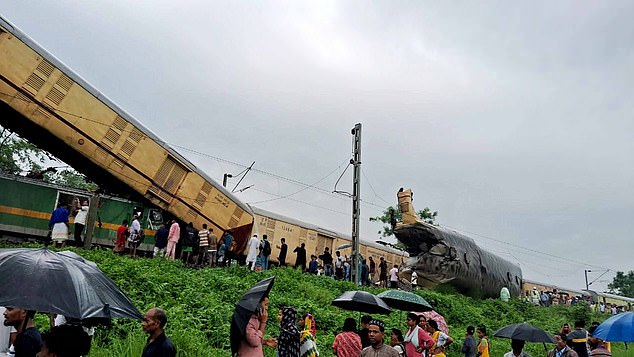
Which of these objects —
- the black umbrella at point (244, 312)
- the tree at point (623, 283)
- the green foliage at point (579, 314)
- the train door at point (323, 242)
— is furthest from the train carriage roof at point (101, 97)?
the tree at point (623, 283)

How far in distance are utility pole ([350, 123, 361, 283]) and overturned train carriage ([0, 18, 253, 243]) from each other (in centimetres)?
467

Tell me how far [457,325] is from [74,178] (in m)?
34.7

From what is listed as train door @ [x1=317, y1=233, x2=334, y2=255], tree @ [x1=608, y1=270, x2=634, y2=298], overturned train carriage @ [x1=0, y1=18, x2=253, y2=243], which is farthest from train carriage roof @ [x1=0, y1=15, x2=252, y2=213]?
tree @ [x1=608, y1=270, x2=634, y2=298]

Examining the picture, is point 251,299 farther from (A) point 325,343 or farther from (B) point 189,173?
(B) point 189,173

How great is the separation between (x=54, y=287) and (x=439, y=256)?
68.9 feet

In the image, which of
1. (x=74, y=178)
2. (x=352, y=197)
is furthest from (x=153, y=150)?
(x=74, y=178)

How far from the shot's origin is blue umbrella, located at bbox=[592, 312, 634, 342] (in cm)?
759

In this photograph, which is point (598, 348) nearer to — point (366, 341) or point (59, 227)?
point (366, 341)

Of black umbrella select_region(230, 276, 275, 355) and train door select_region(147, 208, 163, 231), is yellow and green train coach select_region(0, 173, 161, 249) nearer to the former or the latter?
train door select_region(147, 208, 163, 231)

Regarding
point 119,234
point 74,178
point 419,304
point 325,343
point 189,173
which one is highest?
point 74,178

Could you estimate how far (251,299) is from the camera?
16.2 ft

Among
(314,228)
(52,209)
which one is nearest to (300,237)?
(314,228)

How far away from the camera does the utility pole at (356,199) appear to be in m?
19.5

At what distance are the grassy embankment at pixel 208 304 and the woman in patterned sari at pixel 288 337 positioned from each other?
79.4 inches
